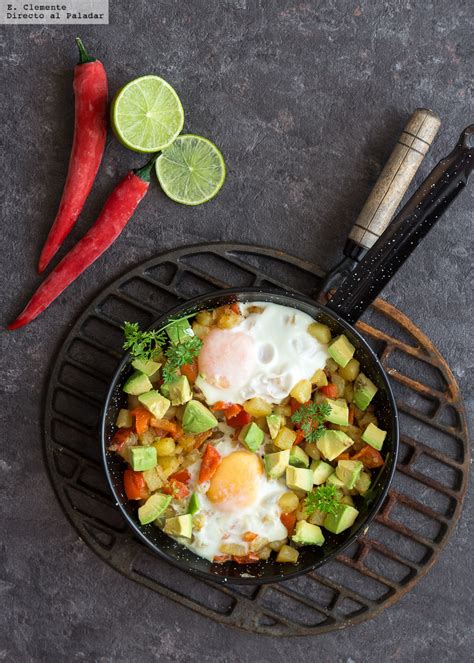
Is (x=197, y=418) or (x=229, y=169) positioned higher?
(x=229, y=169)

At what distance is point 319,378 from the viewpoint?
3.25 metres

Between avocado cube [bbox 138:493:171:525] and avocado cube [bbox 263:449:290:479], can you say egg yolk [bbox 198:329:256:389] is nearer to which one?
avocado cube [bbox 263:449:290:479]

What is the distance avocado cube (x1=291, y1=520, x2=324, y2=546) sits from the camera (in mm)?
3201

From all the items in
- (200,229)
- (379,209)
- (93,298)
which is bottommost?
(93,298)

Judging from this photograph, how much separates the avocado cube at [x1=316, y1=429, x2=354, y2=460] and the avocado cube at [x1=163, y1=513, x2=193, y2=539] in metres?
0.69

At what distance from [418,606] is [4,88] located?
3.34 meters

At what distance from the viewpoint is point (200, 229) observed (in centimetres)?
345

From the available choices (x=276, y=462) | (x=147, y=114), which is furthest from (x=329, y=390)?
(x=147, y=114)

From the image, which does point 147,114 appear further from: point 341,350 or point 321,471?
point 321,471

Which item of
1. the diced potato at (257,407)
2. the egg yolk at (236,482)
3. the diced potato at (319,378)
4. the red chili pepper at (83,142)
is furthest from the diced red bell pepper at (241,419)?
the red chili pepper at (83,142)

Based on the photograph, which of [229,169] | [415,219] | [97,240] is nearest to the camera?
[415,219]

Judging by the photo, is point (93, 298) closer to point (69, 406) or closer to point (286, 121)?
point (69, 406)

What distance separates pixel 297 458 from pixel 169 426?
0.62 m

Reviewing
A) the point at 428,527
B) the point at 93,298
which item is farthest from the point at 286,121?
the point at 428,527
